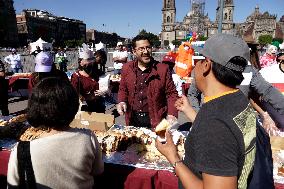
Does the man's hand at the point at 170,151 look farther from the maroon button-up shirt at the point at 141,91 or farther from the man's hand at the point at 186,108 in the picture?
the maroon button-up shirt at the point at 141,91

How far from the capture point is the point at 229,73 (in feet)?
4.61

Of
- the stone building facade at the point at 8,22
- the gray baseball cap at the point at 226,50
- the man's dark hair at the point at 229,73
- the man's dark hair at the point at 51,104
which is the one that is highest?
the stone building facade at the point at 8,22

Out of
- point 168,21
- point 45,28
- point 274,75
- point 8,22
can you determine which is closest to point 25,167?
point 274,75

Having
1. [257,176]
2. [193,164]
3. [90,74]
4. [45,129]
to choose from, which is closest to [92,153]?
[45,129]

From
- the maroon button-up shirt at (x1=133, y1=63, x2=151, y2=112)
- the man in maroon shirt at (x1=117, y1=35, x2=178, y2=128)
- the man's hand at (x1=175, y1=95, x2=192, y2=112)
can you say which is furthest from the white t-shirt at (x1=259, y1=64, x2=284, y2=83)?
Result: the man's hand at (x1=175, y1=95, x2=192, y2=112)

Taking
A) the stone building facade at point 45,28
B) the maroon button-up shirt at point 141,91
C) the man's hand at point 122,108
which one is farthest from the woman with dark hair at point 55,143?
the stone building facade at point 45,28

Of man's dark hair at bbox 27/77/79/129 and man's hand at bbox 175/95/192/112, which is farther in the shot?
man's hand at bbox 175/95/192/112

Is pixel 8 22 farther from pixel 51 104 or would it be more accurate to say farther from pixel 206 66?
pixel 206 66

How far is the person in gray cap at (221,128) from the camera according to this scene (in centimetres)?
124

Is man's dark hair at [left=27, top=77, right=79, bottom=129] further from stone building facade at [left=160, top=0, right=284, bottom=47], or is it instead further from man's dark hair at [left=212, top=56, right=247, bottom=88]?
stone building facade at [left=160, top=0, right=284, bottom=47]

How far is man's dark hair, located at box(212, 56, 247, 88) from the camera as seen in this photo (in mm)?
1404

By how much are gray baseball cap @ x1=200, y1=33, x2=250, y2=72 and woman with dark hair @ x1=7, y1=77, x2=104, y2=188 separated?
0.97 m

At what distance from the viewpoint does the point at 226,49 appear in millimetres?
1402

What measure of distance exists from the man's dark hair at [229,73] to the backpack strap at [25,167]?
1232 millimetres
